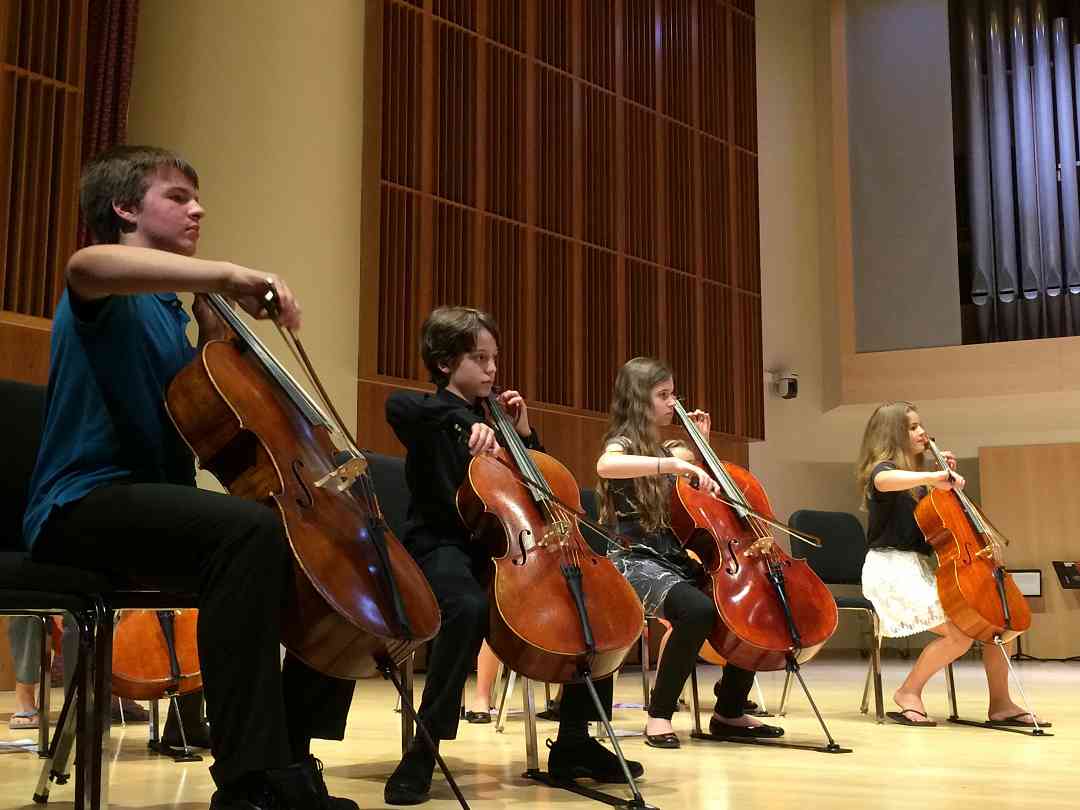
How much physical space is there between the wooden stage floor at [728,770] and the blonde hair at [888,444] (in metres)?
0.82

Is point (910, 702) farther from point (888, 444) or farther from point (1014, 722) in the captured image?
point (888, 444)

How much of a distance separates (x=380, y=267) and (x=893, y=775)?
381 centimetres

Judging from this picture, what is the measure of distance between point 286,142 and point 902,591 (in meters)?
3.41

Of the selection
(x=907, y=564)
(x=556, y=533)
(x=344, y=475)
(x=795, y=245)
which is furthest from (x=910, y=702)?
(x=795, y=245)

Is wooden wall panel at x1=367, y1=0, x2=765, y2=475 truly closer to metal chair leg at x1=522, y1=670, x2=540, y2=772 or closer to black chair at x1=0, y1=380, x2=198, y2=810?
metal chair leg at x1=522, y1=670, x2=540, y2=772

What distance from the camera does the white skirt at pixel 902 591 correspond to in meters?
4.00

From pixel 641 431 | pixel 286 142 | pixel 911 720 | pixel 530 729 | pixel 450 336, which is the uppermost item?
pixel 286 142

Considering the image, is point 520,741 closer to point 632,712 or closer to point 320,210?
point 632,712

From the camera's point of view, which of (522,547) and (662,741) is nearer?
(522,547)

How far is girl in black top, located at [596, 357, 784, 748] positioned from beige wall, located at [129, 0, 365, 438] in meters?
2.45

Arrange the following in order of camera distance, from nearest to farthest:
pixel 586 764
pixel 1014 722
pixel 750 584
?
pixel 586 764 < pixel 750 584 < pixel 1014 722

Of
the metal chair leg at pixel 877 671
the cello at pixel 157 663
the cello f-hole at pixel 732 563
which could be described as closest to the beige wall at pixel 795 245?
the metal chair leg at pixel 877 671


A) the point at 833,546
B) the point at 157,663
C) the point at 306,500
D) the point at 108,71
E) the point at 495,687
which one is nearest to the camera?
the point at 306,500

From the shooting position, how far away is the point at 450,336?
111 inches
